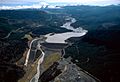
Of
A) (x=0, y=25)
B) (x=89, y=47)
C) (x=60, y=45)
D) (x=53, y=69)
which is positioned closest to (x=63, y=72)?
(x=53, y=69)

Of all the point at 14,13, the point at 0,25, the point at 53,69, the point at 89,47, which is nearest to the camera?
the point at 53,69

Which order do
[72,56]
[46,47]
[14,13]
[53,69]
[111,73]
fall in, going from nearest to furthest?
[111,73], [53,69], [72,56], [46,47], [14,13]

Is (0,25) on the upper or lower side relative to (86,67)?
lower

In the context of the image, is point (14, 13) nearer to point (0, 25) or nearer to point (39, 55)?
point (0, 25)

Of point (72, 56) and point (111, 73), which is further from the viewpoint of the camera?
point (72, 56)

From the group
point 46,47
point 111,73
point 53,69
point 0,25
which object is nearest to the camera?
point 111,73

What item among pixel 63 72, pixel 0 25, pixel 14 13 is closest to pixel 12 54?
pixel 63 72

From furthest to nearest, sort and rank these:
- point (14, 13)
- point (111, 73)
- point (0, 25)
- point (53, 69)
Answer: point (14, 13) < point (0, 25) < point (53, 69) < point (111, 73)

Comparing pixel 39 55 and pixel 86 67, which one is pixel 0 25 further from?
pixel 86 67

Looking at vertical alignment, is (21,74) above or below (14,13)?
above
